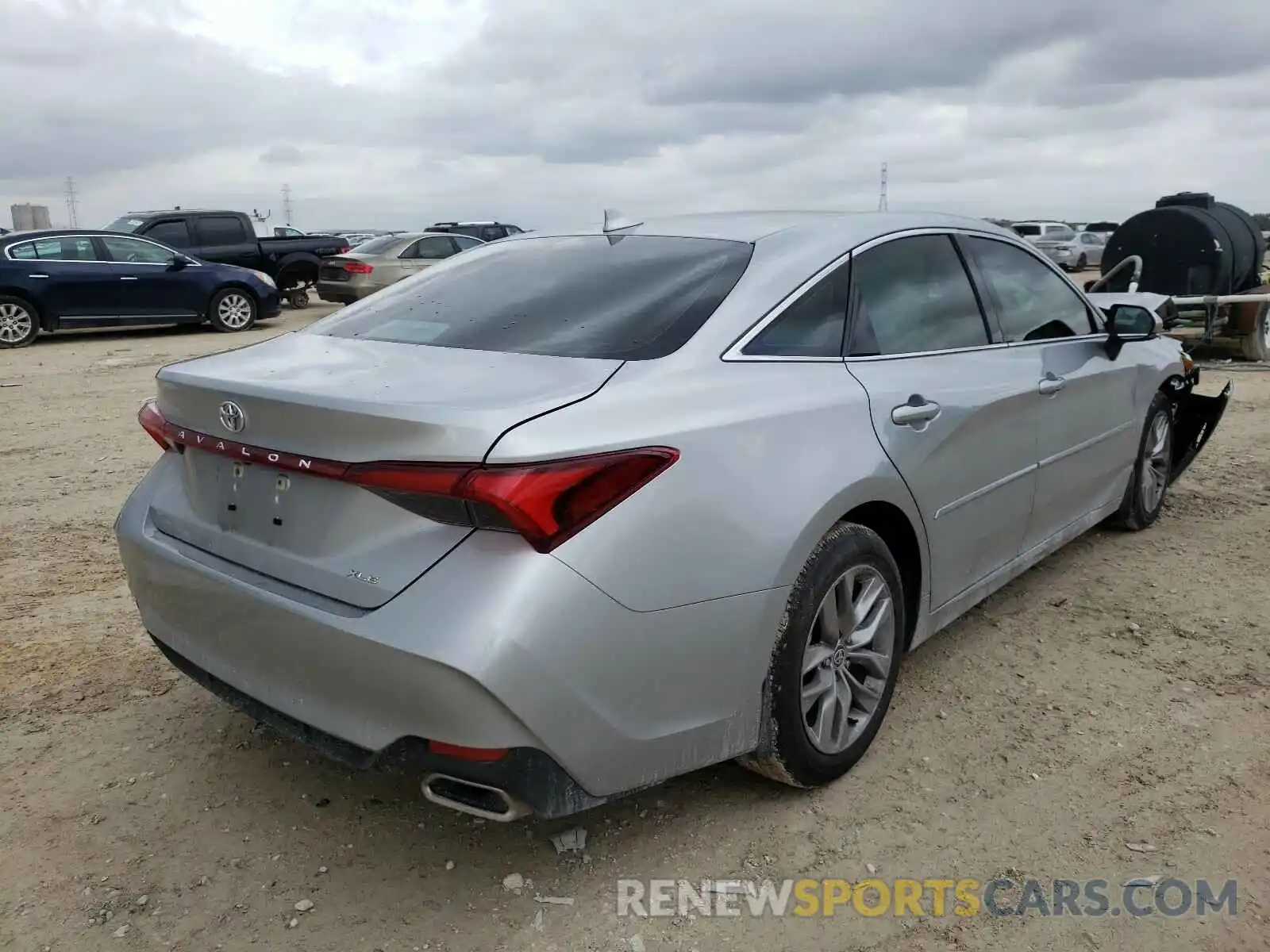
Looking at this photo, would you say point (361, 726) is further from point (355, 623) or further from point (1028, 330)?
point (1028, 330)

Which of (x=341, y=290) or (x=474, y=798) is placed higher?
(x=474, y=798)

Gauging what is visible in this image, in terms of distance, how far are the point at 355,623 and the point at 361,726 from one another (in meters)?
0.24

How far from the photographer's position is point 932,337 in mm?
3311

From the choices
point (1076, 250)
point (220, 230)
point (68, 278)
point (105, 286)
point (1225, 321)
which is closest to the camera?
point (1225, 321)

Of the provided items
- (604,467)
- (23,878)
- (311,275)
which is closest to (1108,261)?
(604,467)

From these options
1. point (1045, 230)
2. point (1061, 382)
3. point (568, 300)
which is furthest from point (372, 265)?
point (1045, 230)

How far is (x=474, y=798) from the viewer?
2.20 meters

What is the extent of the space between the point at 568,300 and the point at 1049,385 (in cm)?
193

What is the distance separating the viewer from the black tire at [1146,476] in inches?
190

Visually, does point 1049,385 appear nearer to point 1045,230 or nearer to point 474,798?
point 474,798

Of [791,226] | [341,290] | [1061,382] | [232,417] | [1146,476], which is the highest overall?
[791,226]

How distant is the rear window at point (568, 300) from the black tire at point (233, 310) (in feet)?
41.5

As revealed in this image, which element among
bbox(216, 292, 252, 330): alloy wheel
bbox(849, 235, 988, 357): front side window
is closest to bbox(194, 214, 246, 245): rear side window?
bbox(216, 292, 252, 330): alloy wheel

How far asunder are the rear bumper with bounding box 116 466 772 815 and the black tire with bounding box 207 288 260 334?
1352 centimetres
